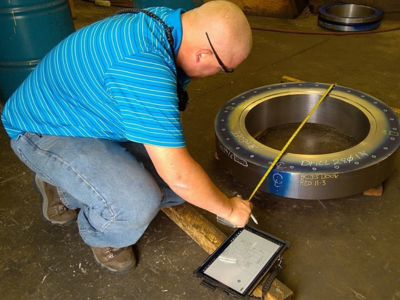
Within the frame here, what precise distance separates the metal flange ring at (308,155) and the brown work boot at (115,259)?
68 centimetres

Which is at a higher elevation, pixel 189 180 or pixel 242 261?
pixel 189 180

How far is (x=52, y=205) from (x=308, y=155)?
1211 millimetres

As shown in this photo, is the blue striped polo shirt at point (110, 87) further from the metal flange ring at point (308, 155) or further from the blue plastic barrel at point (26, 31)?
the blue plastic barrel at point (26, 31)

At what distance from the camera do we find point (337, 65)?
11.3 ft

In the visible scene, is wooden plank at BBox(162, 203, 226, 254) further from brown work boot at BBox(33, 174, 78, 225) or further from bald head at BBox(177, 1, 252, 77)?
bald head at BBox(177, 1, 252, 77)

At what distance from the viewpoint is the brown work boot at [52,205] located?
6.31ft

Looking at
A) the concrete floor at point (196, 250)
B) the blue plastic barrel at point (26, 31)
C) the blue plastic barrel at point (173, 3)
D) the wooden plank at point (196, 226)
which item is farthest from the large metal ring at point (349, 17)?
the wooden plank at point (196, 226)

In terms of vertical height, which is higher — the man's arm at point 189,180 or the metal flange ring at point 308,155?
the man's arm at point 189,180

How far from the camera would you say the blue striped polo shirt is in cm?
128

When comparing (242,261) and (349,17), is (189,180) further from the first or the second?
(349,17)

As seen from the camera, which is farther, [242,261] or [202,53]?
[242,261]

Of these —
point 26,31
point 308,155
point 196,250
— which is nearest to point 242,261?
point 196,250

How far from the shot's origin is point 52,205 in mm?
1935

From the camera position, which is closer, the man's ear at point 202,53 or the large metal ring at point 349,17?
the man's ear at point 202,53
